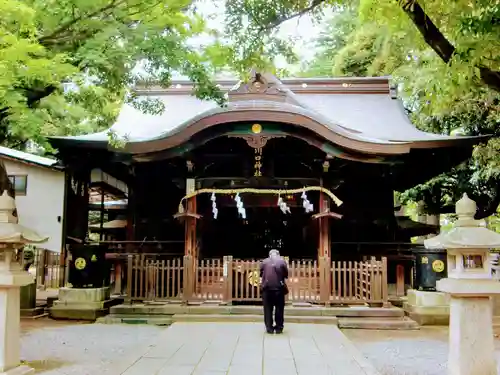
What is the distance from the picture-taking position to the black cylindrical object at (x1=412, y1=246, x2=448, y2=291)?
38.1 feet

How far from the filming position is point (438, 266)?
11.6 metres

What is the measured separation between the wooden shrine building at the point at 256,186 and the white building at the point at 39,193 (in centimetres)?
33

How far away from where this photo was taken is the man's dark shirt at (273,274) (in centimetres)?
909

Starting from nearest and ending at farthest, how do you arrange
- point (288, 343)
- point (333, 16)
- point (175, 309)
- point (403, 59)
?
point (288, 343), point (175, 309), point (403, 59), point (333, 16)

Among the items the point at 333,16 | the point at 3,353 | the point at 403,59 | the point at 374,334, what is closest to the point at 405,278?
the point at 374,334

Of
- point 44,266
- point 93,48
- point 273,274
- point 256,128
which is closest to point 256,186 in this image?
point 256,128

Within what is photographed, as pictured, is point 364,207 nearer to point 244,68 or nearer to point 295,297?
point 295,297

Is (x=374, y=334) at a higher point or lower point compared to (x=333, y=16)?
lower

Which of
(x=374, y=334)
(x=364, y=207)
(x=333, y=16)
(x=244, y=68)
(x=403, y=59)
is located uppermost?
(x=333, y=16)

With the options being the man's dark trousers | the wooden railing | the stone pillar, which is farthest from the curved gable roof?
the stone pillar

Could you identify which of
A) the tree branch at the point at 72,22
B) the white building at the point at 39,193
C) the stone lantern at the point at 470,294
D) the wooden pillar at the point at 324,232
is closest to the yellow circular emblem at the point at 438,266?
the wooden pillar at the point at 324,232

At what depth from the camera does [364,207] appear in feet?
48.3

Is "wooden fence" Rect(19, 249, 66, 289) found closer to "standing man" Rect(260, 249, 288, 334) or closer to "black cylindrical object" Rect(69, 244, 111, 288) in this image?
"black cylindrical object" Rect(69, 244, 111, 288)

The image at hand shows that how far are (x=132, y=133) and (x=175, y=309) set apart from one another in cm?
567
